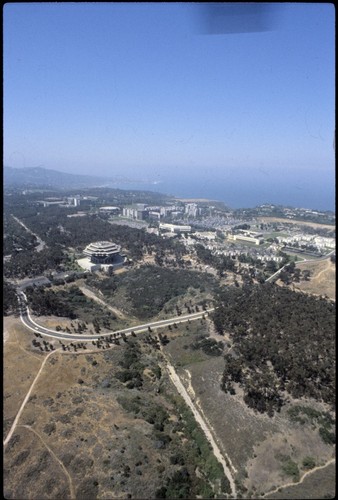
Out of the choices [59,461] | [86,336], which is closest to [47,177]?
[86,336]

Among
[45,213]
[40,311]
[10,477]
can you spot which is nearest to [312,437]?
[10,477]

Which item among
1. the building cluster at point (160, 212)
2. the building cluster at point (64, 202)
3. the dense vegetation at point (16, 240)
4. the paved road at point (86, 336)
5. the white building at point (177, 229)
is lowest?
the paved road at point (86, 336)

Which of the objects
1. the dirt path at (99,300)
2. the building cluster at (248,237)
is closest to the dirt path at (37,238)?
the dirt path at (99,300)

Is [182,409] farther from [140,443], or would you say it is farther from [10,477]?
[10,477]

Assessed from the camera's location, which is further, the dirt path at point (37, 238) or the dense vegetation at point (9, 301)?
the dirt path at point (37, 238)

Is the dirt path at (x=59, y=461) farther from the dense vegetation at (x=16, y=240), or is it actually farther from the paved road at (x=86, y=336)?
the dense vegetation at (x=16, y=240)

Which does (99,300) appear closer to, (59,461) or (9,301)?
(9,301)

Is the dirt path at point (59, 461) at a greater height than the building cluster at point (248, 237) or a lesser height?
lesser
